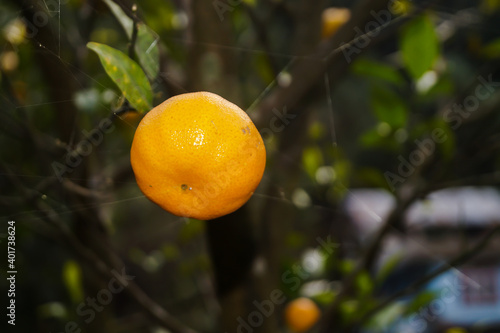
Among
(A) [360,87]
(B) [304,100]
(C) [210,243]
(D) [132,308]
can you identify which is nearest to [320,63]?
(B) [304,100]

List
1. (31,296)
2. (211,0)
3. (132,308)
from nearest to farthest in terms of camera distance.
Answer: (211,0)
(31,296)
(132,308)

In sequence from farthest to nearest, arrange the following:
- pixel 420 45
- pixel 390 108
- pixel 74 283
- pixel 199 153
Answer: pixel 74 283
pixel 390 108
pixel 420 45
pixel 199 153

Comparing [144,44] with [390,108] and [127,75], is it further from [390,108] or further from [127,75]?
[390,108]

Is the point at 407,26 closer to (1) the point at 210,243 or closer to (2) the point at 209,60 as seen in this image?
(2) the point at 209,60

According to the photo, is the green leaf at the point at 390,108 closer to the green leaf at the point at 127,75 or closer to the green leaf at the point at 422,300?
the green leaf at the point at 422,300

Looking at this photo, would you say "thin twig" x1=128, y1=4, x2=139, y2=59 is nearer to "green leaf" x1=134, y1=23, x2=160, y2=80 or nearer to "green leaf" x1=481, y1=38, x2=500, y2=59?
"green leaf" x1=134, y1=23, x2=160, y2=80

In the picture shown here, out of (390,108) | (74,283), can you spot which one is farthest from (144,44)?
(74,283)
